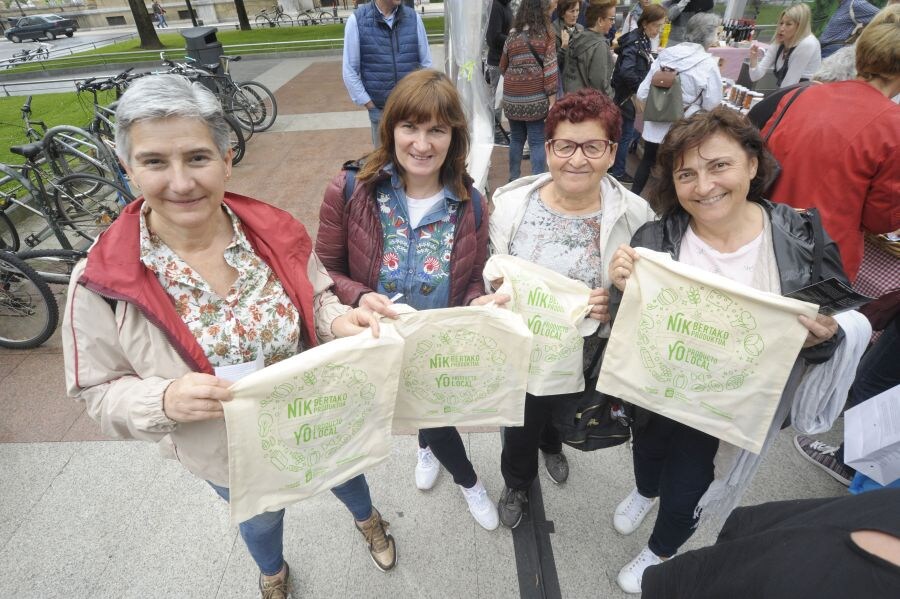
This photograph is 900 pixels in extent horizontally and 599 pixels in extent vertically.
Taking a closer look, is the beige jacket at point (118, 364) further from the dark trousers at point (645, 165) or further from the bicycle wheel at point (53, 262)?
the dark trousers at point (645, 165)

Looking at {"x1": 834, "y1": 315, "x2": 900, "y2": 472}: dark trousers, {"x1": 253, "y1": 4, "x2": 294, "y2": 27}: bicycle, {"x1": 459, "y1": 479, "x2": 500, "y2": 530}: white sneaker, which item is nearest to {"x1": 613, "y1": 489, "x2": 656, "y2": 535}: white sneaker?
{"x1": 459, "y1": 479, "x2": 500, "y2": 530}: white sneaker

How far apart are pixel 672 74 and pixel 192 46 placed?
791cm

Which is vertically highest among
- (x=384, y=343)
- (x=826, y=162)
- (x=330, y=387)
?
(x=826, y=162)

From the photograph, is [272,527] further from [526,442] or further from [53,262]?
[53,262]

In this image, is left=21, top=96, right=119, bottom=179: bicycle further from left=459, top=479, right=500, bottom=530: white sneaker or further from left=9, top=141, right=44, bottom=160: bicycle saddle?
left=459, top=479, right=500, bottom=530: white sneaker

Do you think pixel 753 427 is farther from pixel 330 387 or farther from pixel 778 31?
pixel 778 31

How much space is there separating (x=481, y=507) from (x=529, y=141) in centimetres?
434

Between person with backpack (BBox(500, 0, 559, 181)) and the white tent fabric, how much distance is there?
1.10 ft

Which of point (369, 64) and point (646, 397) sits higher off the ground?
point (369, 64)

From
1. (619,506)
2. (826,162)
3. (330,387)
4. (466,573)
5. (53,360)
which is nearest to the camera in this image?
(330,387)

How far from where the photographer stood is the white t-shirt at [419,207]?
184 centimetres

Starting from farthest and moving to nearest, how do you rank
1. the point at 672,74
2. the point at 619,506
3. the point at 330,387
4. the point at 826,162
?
the point at 672,74, the point at 619,506, the point at 826,162, the point at 330,387

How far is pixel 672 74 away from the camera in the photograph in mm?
4562

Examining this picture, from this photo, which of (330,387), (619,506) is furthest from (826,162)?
(330,387)
